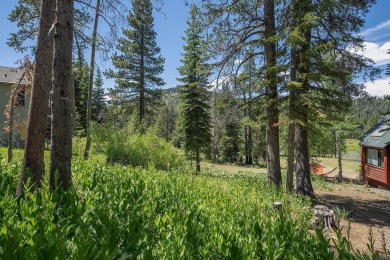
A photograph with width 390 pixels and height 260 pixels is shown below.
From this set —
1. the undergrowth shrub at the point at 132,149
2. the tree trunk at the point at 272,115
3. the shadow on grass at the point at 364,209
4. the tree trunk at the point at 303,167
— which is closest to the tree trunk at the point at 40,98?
the tree trunk at the point at 272,115

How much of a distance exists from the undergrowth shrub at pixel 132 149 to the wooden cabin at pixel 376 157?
44.1ft

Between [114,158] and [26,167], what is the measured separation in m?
9.03

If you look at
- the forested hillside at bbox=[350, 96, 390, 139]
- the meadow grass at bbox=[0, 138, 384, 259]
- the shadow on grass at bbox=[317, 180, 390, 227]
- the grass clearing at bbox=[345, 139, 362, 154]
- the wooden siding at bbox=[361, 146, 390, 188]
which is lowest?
the shadow on grass at bbox=[317, 180, 390, 227]

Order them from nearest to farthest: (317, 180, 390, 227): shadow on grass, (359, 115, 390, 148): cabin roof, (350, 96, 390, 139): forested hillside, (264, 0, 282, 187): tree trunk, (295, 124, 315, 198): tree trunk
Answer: (317, 180, 390, 227): shadow on grass → (264, 0, 282, 187): tree trunk → (295, 124, 315, 198): tree trunk → (350, 96, 390, 139): forested hillside → (359, 115, 390, 148): cabin roof

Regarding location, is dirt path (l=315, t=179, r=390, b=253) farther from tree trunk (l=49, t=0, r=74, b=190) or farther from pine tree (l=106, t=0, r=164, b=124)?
pine tree (l=106, t=0, r=164, b=124)

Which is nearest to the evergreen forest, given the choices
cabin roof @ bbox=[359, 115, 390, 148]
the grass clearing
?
cabin roof @ bbox=[359, 115, 390, 148]

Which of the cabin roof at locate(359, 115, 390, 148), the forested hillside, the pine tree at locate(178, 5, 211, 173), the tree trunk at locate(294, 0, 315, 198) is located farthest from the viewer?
the pine tree at locate(178, 5, 211, 173)

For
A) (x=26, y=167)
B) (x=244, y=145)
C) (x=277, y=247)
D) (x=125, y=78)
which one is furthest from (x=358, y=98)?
(x=244, y=145)

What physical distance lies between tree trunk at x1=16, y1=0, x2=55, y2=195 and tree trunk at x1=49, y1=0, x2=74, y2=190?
970mm

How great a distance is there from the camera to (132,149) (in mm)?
14039

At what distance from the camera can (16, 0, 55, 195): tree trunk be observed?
16.4 ft

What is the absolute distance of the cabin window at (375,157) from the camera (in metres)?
18.8

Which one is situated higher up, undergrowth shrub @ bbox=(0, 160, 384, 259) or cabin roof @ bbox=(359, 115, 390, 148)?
cabin roof @ bbox=(359, 115, 390, 148)

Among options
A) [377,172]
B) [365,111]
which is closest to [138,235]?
[377,172]
